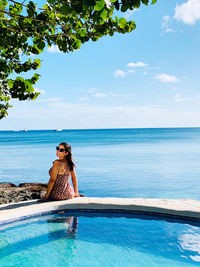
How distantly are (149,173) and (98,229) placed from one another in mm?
17188

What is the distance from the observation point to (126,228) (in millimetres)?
7434

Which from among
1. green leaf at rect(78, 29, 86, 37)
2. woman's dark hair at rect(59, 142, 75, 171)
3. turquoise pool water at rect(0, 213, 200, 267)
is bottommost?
turquoise pool water at rect(0, 213, 200, 267)

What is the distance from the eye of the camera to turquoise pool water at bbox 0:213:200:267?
5.89 metres

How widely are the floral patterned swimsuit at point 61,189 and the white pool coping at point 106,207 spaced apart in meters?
0.22

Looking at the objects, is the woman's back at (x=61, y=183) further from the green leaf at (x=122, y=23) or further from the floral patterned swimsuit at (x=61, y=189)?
the green leaf at (x=122, y=23)

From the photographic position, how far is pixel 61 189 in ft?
27.7

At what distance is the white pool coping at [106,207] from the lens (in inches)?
296

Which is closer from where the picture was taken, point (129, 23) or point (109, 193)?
point (129, 23)

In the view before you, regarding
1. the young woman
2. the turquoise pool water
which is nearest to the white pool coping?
the turquoise pool water

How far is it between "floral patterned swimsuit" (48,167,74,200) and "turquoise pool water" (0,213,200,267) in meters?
0.66

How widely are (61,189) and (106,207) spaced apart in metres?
1.37

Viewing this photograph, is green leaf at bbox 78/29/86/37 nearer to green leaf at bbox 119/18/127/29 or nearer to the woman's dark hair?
green leaf at bbox 119/18/127/29

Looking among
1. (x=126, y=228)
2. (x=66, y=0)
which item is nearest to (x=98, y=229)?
(x=126, y=228)

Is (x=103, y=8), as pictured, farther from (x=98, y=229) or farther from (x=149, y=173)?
(x=149, y=173)
